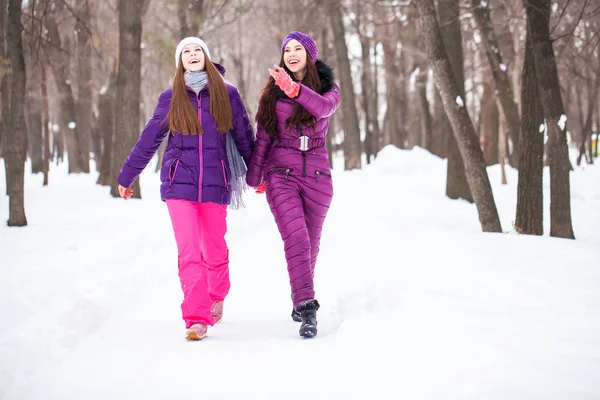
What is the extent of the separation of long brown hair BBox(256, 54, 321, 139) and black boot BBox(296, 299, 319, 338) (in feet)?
4.30

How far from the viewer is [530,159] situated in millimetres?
8914

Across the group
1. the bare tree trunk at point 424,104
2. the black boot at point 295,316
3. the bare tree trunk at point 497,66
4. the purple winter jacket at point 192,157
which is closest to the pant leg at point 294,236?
the black boot at point 295,316

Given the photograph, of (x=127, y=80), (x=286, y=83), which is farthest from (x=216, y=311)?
(x=127, y=80)

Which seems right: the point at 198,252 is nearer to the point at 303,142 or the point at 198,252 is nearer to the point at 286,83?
the point at 303,142

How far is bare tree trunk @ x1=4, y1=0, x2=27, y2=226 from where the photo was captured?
859 cm

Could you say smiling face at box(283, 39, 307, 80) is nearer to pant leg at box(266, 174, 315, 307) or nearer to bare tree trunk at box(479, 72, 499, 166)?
pant leg at box(266, 174, 315, 307)

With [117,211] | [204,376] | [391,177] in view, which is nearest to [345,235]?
[117,211]

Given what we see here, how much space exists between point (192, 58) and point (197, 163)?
2.70 feet

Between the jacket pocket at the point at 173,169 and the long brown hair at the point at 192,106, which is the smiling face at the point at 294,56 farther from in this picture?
the jacket pocket at the point at 173,169

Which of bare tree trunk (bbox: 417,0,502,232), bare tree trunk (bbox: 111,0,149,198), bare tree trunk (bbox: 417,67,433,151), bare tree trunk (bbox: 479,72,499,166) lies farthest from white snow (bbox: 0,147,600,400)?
bare tree trunk (bbox: 417,67,433,151)

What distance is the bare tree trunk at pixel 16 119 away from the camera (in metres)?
8.59

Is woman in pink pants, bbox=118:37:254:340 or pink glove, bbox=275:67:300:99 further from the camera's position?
woman in pink pants, bbox=118:37:254:340

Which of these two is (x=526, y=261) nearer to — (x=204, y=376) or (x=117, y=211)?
(x=204, y=376)

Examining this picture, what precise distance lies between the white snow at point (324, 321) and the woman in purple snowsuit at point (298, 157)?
579 mm
